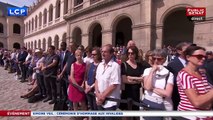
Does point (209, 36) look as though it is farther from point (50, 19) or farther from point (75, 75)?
point (50, 19)

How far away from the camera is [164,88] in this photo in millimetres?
3502

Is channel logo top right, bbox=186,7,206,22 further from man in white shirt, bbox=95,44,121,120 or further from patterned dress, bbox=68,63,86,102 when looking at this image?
man in white shirt, bbox=95,44,121,120

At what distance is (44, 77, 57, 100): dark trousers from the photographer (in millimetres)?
7910

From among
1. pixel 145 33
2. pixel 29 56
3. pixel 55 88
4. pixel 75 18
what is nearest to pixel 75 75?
pixel 55 88

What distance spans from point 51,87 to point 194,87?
595cm

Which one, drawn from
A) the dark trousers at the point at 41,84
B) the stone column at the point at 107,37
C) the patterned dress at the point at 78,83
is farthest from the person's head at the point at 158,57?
the stone column at the point at 107,37

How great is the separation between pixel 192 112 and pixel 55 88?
19.1 feet

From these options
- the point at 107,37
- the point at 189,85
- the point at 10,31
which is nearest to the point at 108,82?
the point at 189,85

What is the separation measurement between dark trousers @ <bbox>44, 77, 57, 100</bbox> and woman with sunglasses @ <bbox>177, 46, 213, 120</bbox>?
5537 mm

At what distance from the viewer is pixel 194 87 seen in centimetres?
277

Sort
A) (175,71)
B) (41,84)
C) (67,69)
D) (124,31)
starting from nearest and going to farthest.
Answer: (175,71) < (67,69) < (41,84) < (124,31)

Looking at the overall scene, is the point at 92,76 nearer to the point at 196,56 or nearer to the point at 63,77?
the point at 63,77

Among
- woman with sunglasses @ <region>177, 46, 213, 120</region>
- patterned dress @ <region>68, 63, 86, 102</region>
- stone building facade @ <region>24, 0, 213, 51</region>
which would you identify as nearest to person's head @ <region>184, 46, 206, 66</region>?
woman with sunglasses @ <region>177, 46, 213, 120</region>

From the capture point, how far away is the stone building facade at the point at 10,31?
5722 centimetres
